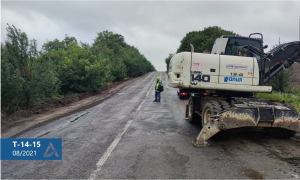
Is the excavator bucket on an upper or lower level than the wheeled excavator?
upper

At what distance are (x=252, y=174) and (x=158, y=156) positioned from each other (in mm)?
1942

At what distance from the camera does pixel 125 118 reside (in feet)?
32.5

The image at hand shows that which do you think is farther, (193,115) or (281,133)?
(193,115)

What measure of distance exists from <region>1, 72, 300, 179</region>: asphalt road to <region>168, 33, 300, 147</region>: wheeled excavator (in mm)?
580

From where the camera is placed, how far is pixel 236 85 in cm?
661

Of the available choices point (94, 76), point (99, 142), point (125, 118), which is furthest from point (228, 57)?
point (94, 76)

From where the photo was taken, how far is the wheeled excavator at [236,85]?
565 centimetres

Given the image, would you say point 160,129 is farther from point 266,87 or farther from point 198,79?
point 266,87

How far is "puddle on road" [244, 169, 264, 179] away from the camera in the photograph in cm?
421
